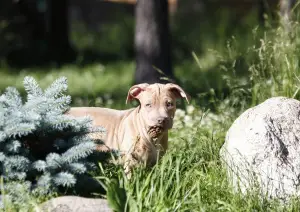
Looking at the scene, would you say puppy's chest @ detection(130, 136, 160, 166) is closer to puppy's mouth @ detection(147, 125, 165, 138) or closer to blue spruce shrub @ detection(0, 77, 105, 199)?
puppy's mouth @ detection(147, 125, 165, 138)

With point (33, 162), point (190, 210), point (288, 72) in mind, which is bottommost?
point (190, 210)

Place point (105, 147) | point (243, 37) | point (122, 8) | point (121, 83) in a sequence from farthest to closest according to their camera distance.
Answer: point (122, 8) → point (243, 37) → point (121, 83) → point (105, 147)

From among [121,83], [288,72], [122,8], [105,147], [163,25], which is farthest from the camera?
[122,8]

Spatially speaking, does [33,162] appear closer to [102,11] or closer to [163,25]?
[163,25]

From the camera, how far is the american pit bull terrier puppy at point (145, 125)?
4.67m

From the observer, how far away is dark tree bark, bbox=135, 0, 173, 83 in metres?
8.50

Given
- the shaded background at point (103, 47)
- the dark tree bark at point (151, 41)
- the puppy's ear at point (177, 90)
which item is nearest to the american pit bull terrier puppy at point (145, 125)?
the puppy's ear at point (177, 90)

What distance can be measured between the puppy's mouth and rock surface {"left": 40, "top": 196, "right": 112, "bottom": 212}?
2.46 feet

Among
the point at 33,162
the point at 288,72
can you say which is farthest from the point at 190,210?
the point at 288,72

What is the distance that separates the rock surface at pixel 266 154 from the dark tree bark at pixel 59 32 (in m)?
8.90

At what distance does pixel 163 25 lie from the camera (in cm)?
865

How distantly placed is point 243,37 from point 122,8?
25.0ft

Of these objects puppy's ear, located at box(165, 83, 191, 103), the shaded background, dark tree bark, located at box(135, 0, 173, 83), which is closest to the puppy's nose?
puppy's ear, located at box(165, 83, 191, 103)

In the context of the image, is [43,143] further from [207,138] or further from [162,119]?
[207,138]
